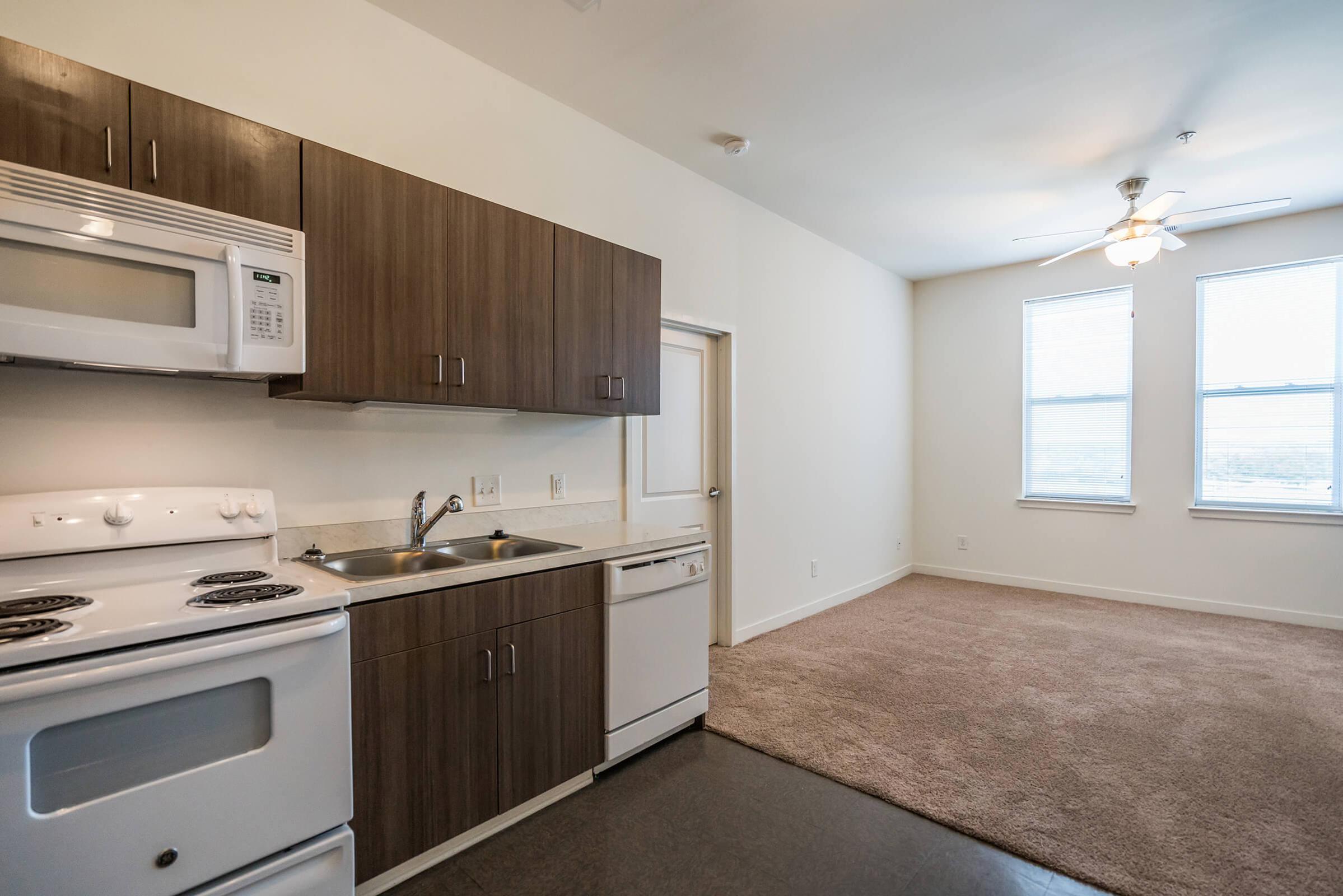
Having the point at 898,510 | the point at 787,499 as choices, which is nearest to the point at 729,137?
the point at 787,499

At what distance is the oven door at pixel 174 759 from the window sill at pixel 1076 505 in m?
5.78

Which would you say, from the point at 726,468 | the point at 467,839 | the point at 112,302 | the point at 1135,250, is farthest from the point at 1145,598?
the point at 112,302

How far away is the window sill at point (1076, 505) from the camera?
17.4ft

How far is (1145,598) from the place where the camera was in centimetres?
524

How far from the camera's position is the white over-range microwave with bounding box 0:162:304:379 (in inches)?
57.9

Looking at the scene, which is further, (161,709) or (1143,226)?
(1143,226)

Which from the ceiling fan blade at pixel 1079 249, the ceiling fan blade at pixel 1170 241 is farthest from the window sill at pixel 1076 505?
the ceiling fan blade at pixel 1170 241

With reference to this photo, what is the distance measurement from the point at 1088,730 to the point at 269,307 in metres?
3.67

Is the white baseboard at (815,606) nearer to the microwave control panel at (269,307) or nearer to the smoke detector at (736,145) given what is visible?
the smoke detector at (736,145)

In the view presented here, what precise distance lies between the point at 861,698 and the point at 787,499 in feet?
5.38

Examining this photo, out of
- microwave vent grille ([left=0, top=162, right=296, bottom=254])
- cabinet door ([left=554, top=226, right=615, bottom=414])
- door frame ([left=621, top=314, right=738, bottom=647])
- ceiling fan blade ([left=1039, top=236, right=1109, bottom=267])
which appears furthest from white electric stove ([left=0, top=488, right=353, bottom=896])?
ceiling fan blade ([left=1039, top=236, right=1109, bottom=267])

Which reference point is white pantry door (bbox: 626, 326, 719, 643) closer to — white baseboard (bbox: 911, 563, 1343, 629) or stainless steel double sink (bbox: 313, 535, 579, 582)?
stainless steel double sink (bbox: 313, 535, 579, 582)

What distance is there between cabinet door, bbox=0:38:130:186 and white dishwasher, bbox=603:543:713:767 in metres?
1.88

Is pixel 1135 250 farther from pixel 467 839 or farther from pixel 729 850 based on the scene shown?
pixel 467 839
